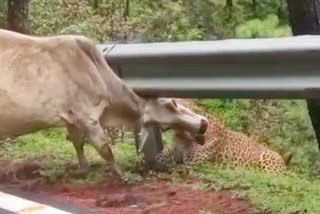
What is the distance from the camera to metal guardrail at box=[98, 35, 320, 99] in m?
4.96

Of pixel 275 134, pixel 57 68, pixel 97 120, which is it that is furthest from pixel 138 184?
pixel 275 134

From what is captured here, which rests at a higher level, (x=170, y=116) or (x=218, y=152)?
(x=170, y=116)

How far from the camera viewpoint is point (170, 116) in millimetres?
6098

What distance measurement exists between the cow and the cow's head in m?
0.21

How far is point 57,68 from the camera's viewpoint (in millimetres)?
5660

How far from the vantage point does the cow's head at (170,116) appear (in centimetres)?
602

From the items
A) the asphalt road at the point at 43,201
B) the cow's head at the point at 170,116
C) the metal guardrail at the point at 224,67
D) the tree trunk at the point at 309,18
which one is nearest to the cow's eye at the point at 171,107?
the cow's head at the point at 170,116

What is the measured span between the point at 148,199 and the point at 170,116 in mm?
1144

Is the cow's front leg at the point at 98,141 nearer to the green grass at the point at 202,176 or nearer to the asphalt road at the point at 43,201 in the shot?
the green grass at the point at 202,176

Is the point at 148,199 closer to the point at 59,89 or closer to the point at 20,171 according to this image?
the point at 59,89

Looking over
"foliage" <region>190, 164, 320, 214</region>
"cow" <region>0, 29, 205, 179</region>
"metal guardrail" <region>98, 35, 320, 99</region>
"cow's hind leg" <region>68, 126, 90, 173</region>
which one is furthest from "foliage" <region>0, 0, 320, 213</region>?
"metal guardrail" <region>98, 35, 320, 99</region>

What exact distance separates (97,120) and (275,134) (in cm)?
544

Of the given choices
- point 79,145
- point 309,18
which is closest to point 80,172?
point 79,145

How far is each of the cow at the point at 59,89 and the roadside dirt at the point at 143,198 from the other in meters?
0.27
